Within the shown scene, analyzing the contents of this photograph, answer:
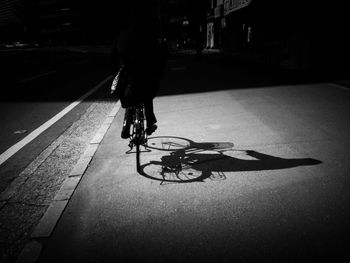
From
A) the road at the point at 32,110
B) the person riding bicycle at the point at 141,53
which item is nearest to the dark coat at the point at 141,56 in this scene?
the person riding bicycle at the point at 141,53

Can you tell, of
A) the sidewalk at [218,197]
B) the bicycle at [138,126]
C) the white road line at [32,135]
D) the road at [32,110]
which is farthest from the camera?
the white road line at [32,135]

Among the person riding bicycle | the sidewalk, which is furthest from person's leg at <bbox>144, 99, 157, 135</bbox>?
the sidewalk

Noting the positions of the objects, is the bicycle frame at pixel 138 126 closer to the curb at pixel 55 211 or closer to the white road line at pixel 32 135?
the curb at pixel 55 211

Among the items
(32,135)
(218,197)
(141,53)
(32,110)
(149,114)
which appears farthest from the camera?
(32,110)

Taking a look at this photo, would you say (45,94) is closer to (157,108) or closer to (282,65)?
(157,108)

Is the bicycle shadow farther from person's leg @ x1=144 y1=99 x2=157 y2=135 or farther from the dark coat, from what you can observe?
the dark coat

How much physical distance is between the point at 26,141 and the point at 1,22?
160329mm

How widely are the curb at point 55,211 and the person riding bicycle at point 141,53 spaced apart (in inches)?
50.7

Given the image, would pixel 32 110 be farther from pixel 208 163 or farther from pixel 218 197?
pixel 218 197

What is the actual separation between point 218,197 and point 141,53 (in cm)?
229

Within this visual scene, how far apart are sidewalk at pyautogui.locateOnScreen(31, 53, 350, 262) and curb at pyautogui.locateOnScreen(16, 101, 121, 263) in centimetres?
9

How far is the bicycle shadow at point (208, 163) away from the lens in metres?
4.69

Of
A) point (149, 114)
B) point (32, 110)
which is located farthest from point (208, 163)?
point (32, 110)

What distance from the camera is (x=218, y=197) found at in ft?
13.1
